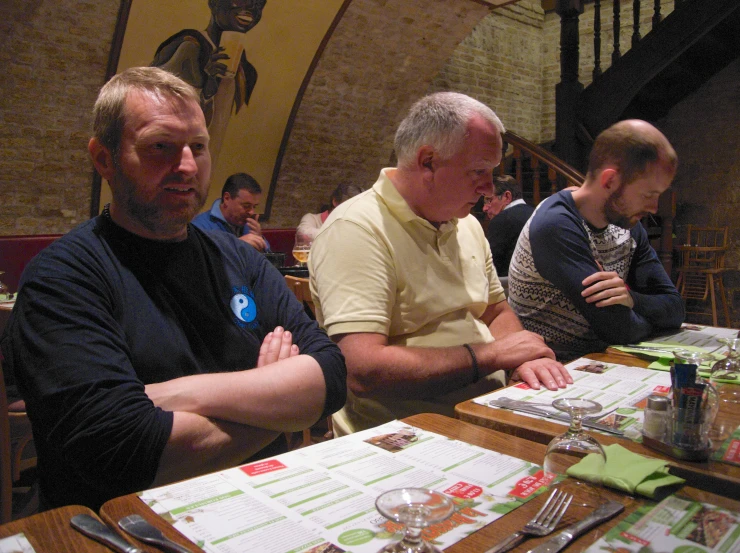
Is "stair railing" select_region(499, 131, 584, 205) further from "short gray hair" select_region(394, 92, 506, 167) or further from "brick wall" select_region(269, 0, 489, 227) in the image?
"short gray hair" select_region(394, 92, 506, 167)

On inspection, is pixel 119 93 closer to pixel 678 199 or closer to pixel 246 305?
pixel 246 305

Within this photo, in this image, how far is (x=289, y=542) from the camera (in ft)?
2.68

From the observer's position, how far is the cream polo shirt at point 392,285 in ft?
5.64

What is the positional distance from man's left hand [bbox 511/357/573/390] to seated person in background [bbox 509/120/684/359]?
0.56 meters

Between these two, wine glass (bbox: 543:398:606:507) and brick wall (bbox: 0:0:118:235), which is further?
brick wall (bbox: 0:0:118:235)

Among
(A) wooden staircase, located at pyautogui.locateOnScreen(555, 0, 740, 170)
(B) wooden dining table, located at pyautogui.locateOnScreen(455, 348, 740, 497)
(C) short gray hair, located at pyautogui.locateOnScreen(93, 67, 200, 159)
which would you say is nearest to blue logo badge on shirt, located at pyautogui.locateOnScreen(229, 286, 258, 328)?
(C) short gray hair, located at pyautogui.locateOnScreen(93, 67, 200, 159)

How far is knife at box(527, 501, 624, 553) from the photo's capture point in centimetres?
79

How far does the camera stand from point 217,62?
6270 mm

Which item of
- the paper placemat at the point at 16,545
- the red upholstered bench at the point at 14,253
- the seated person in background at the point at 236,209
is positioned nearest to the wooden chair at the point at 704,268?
the seated person in background at the point at 236,209

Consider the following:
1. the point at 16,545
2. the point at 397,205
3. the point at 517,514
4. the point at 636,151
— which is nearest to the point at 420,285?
the point at 397,205

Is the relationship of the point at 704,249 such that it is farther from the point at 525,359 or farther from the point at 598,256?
the point at 525,359

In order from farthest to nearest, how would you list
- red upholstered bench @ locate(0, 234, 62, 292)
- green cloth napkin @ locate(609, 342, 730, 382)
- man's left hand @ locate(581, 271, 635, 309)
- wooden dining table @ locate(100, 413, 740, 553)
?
1. red upholstered bench @ locate(0, 234, 62, 292)
2. man's left hand @ locate(581, 271, 635, 309)
3. green cloth napkin @ locate(609, 342, 730, 382)
4. wooden dining table @ locate(100, 413, 740, 553)

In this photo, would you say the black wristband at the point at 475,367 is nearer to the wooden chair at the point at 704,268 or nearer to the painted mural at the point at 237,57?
the painted mural at the point at 237,57

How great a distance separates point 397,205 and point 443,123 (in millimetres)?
285
